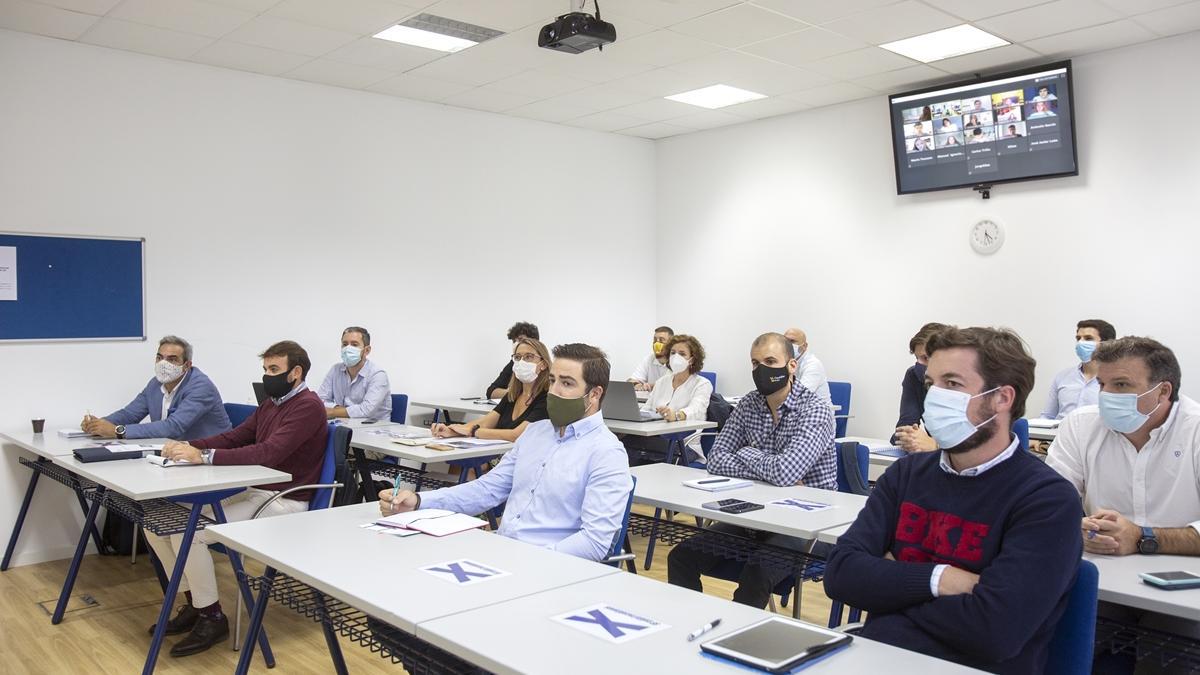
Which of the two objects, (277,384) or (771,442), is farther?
(277,384)

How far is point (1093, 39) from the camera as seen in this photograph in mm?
5938

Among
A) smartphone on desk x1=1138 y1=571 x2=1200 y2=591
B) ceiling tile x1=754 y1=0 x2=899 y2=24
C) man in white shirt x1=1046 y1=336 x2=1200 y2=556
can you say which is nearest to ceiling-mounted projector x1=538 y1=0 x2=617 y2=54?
ceiling tile x1=754 y1=0 x2=899 y2=24

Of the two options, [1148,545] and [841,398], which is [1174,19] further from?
[1148,545]

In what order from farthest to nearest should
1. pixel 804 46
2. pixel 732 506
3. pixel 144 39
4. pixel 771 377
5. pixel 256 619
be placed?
1. pixel 804 46
2. pixel 144 39
3. pixel 771 377
4. pixel 732 506
5. pixel 256 619

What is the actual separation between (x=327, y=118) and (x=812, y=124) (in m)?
4.21

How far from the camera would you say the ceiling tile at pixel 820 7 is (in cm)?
516

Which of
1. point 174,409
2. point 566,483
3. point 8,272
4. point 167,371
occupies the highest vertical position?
point 8,272

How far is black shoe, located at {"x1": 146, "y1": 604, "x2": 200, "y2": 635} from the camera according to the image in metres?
4.20

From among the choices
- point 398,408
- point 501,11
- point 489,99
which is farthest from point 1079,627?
point 489,99

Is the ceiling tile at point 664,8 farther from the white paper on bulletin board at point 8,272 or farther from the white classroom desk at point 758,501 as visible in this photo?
the white paper on bulletin board at point 8,272

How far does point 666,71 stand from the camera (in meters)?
6.63

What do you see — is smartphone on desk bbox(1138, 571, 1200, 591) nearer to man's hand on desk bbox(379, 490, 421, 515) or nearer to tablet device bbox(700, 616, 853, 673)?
tablet device bbox(700, 616, 853, 673)

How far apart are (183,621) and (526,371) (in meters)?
2.11

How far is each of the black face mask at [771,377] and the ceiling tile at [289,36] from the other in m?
3.67
